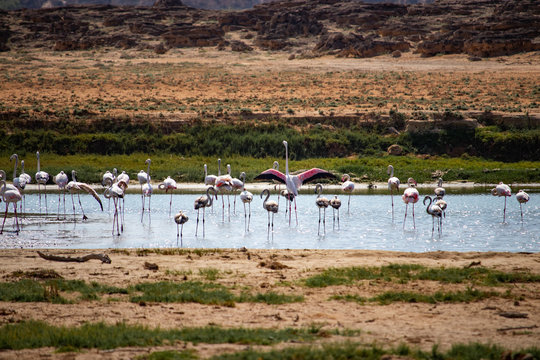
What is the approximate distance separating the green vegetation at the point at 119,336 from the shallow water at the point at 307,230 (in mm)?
6803

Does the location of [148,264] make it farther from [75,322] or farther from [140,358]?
[140,358]

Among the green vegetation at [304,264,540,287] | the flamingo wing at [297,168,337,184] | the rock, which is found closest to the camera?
the green vegetation at [304,264,540,287]

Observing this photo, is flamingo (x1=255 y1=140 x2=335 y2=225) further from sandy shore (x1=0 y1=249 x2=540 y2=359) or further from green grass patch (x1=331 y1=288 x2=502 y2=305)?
green grass patch (x1=331 y1=288 x2=502 y2=305)

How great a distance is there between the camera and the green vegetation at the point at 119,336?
6.60 metres

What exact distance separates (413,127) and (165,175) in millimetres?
14998

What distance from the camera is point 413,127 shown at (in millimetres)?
35906

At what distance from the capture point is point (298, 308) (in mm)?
8172

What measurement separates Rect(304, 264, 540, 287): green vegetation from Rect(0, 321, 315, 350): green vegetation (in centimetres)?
255

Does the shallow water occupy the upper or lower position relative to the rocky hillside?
lower

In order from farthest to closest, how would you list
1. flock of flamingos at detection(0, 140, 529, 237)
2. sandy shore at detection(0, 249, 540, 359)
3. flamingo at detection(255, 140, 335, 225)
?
flamingo at detection(255, 140, 335, 225) → flock of flamingos at detection(0, 140, 529, 237) → sandy shore at detection(0, 249, 540, 359)

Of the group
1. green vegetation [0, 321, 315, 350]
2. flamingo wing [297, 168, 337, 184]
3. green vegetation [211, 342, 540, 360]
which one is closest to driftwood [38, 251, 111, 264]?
green vegetation [0, 321, 315, 350]

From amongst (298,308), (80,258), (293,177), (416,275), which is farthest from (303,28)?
(298,308)

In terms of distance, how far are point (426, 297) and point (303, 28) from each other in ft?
277

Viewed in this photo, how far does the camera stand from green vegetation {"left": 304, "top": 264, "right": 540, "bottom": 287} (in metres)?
9.44
